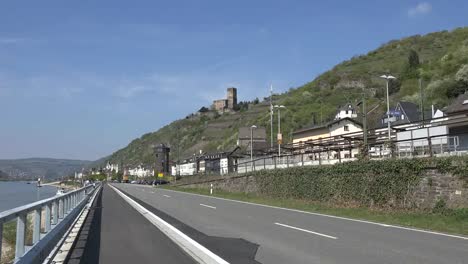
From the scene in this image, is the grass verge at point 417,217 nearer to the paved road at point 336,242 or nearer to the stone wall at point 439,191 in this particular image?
the stone wall at point 439,191

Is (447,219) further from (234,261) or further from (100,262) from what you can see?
(100,262)

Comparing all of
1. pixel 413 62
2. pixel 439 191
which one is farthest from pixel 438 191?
pixel 413 62

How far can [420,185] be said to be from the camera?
2262cm

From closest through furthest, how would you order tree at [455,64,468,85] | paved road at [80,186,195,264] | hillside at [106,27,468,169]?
paved road at [80,186,195,264] < tree at [455,64,468,85] < hillside at [106,27,468,169]

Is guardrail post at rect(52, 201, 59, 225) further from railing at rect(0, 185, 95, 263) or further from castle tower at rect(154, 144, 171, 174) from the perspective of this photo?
castle tower at rect(154, 144, 171, 174)

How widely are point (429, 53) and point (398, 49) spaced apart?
27260 mm

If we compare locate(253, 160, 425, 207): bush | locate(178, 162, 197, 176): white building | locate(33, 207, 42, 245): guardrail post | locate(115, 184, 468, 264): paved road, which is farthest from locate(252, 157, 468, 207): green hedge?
locate(178, 162, 197, 176): white building

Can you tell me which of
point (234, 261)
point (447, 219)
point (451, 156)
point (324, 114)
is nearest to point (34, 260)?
point (234, 261)

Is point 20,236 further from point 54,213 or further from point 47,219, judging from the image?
point 54,213

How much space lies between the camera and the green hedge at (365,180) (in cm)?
2272

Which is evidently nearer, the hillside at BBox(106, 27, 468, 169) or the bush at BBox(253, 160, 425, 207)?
the bush at BBox(253, 160, 425, 207)

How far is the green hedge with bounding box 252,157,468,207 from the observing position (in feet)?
74.5

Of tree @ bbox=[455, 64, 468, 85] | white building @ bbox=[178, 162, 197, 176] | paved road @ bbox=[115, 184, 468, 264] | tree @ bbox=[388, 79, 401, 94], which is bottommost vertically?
paved road @ bbox=[115, 184, 468, 264]

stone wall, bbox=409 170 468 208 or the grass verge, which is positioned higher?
stone wall, bbox=409 170 468 208
